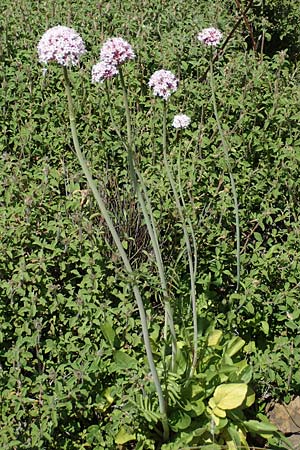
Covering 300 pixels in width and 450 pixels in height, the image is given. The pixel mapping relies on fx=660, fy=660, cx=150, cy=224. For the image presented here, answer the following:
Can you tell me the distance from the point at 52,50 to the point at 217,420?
166cm

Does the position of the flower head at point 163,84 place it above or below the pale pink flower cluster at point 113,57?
below

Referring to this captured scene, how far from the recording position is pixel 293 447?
3100mm

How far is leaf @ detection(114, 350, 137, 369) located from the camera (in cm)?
275

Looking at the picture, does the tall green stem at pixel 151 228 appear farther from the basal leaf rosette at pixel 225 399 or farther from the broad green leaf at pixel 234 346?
the broad green leaf at pixel 234 346

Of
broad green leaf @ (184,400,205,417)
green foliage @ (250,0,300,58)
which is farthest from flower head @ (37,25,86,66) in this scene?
green foliage @ (250,0,300,58)

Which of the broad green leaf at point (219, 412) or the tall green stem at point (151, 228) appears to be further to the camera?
the broad green leaf at point (219, 412)

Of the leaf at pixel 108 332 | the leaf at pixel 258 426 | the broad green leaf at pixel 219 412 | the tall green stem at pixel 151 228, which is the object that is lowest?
the leaf at pixel 258 426

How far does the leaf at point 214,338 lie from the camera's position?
118 inches

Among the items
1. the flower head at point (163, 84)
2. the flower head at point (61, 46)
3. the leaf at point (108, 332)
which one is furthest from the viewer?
the leaf at point (108, 332)

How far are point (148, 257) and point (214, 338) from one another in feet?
1.56

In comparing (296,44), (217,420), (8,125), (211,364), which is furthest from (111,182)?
(296,44)

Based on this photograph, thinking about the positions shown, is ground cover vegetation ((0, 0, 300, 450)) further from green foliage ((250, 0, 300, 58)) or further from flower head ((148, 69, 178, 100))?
green foliage ((250, 0, 300, 58))

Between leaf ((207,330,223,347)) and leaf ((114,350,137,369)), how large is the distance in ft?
1.35

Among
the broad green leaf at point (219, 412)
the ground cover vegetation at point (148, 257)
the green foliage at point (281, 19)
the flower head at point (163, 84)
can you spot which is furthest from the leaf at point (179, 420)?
the green foliage at point (281, 19)
